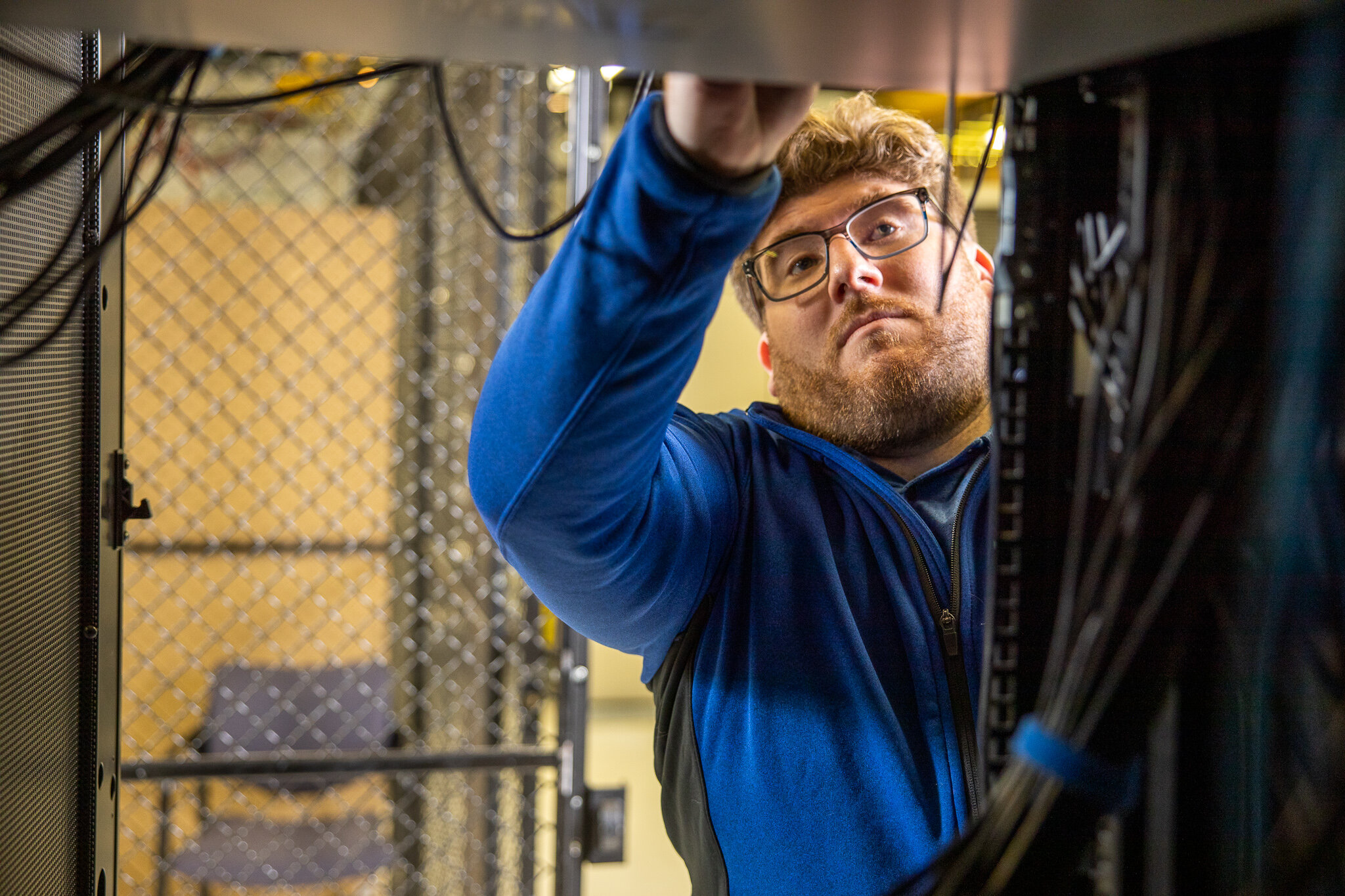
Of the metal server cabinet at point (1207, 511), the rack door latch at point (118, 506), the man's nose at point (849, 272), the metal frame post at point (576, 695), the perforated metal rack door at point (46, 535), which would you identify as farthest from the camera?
the metal frame post at point (576, 695)

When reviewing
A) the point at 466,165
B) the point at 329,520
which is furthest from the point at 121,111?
the point at 329,520

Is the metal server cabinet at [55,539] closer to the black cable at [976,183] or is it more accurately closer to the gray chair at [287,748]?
the black cable at [976,183]

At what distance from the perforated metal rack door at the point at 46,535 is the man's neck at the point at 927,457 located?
76 centimetres

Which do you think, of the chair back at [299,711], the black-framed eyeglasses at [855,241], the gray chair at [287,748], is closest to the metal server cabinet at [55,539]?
the black-framed eyeglasses at [855,241]

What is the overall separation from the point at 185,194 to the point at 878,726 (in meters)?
3.45

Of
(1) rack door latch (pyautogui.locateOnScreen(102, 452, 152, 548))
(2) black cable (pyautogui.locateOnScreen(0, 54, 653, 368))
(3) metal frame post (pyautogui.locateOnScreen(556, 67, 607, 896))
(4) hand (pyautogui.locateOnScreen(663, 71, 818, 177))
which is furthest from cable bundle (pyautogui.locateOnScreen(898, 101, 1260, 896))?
(3) metal frame post (pyautogui.locateOnScreen(556, 67, 607, 896))

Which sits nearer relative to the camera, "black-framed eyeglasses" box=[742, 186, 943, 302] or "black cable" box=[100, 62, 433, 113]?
"black cable" box=[100, 62, 433, 113]

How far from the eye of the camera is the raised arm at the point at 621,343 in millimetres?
511

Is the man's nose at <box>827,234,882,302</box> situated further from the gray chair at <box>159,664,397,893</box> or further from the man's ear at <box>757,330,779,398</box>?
the gray chair at <box>159,664,397,893</box>

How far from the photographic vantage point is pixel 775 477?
102cm

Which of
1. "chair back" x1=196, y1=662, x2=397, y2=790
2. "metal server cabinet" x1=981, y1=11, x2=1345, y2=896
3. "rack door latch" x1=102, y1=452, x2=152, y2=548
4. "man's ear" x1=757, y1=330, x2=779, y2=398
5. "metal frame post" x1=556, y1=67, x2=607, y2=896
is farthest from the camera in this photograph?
"chair back" x1=196, y1=662, x2=397, y2=790

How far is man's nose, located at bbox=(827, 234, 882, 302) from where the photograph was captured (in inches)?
41.1

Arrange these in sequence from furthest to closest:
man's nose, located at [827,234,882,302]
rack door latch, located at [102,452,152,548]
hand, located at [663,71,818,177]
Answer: man's nose, located at [827,234,882,302] → rack door latch, located at [102,452,152,548] → hand, located at [663,71,818,177]

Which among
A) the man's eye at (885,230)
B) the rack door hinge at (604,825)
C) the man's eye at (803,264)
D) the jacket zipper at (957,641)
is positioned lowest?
the rack door hinge at (604,825)
